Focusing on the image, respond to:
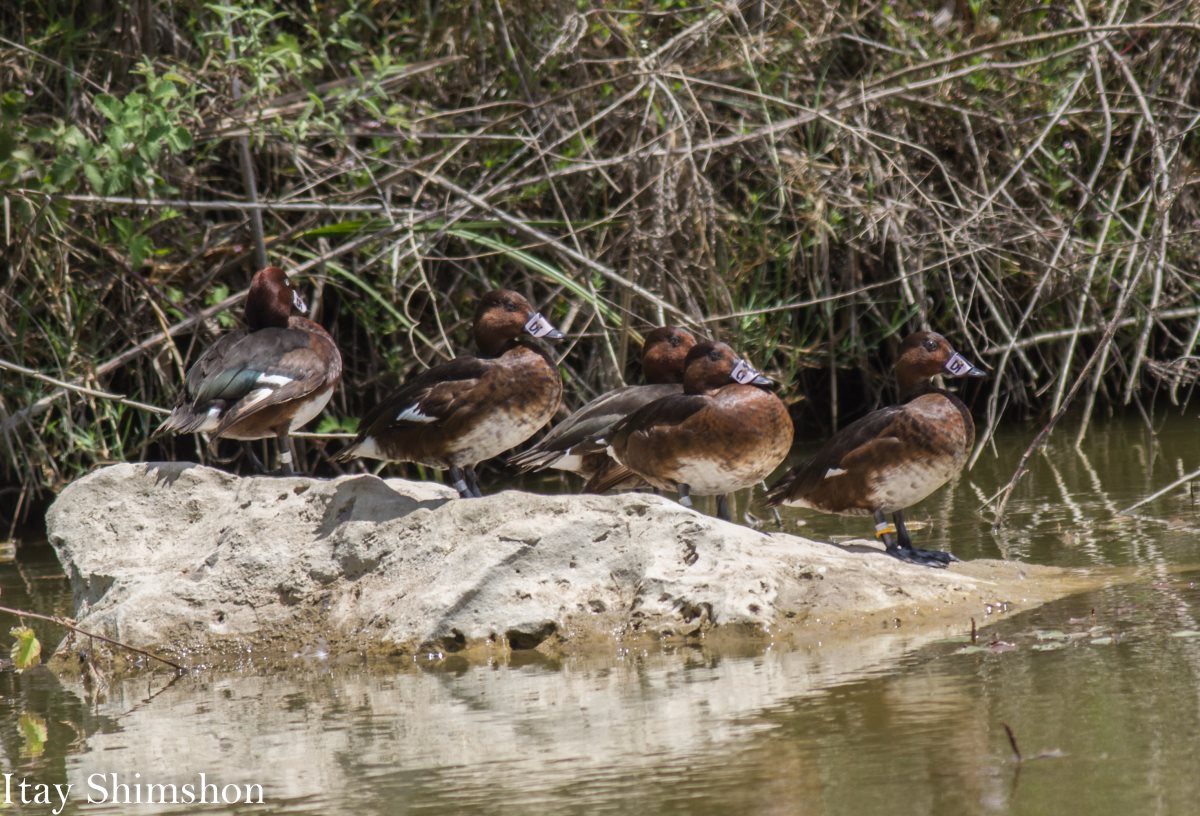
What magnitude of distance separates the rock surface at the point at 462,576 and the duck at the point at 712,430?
356 millimetres

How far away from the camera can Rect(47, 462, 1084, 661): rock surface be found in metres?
5.24

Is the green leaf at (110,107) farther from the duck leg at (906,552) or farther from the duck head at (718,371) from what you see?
the duck leg at (906,552)

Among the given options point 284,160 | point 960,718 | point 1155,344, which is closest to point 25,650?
point 960,718

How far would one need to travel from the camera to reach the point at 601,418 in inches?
260

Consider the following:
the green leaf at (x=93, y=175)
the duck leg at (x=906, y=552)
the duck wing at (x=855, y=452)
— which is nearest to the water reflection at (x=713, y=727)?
the duck leg at (x=906, y=552)

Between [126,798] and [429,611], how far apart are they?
1.62 meters

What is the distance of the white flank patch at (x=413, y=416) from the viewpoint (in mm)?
6273

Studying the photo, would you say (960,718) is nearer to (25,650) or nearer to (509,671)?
(509,671)

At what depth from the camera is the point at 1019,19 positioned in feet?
30.8

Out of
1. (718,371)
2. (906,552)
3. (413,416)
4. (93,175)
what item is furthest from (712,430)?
(93,175)

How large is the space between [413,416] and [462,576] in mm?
1122

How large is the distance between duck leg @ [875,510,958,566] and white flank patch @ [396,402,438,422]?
1818mm

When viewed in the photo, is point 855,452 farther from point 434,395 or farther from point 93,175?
point 93,175

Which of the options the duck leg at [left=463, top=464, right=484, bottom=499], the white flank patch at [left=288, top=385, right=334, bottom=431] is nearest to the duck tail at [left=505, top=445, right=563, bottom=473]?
the duck leg at [left=463, top=464, right=484, bottom=499]
